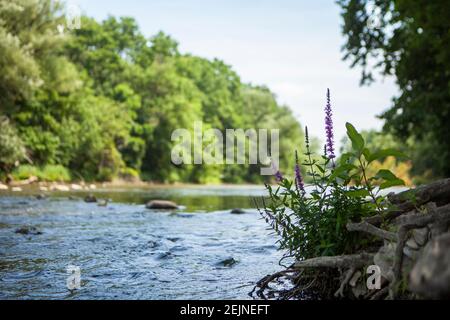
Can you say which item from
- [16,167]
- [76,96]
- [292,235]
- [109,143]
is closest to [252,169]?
[109,143]

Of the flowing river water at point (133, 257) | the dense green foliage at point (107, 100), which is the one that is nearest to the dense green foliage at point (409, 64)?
the flowing river water at point (133, 257)

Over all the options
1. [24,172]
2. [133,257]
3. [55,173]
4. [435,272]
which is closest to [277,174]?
[435,272]

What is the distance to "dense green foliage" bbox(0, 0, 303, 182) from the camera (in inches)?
1299

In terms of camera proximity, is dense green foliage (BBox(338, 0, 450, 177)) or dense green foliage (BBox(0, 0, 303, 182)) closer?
dense green foliage (BBox(338, 0, 450, 177))

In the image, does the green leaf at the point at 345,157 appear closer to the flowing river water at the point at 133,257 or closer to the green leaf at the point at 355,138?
the green leaf at the point at 355,138

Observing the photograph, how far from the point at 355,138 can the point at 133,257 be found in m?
4.32

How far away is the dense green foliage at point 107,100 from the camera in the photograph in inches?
1299

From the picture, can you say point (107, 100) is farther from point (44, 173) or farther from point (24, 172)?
point (24, 172)

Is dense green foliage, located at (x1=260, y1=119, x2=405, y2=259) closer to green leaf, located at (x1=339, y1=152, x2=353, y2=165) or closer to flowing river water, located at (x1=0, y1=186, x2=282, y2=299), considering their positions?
green leaf, located at (x1=339, y1=152, x2=353, y2=165)

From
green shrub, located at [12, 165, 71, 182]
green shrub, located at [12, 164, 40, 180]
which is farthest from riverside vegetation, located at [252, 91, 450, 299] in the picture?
green shrub, located at [12, 165, 71, 182]

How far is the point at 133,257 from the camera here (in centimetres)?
737

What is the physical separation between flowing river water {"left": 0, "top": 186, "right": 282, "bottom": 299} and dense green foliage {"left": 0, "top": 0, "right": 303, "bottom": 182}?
71.6 feet

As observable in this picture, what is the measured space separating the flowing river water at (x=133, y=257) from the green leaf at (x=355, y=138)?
1.20m
